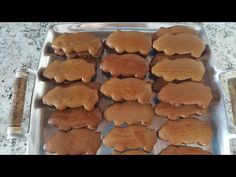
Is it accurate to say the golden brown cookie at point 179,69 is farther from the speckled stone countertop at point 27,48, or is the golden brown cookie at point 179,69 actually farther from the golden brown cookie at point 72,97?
the golden brown cookie at point 72,97

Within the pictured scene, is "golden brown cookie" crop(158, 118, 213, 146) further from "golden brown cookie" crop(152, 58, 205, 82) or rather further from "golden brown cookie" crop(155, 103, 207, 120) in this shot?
"golden brown cookie" crop(152, 58, 205, 82)

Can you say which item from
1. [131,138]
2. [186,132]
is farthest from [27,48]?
[186,132]

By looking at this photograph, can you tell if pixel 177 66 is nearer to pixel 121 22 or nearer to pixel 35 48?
pixel 121 22

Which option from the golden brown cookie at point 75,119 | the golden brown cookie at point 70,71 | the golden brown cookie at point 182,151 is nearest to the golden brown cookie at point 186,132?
the golden brown cookie at point 182,151

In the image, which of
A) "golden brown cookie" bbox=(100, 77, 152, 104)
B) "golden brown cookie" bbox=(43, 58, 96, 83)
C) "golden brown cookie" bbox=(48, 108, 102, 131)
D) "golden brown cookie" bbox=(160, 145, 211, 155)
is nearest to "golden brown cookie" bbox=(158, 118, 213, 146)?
"golden brown cookie" bbox=(160, 145, 211, 155)

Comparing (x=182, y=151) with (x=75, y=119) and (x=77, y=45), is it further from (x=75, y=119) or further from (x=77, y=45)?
(x=77, y=45)

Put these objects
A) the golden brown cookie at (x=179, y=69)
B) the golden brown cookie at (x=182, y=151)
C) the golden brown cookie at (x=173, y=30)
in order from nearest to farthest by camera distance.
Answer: the golden brown cookie at (x=182, y=151) < the golden brown cookie at (x=179, y=69) < the golden brown cookie at (x=173, y=30)

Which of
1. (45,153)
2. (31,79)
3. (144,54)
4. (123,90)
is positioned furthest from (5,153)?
(144,54)
